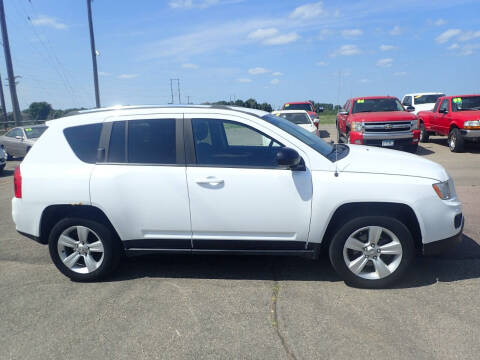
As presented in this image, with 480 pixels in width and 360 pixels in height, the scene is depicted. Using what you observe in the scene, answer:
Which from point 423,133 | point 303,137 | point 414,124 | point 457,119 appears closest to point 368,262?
point 303,137

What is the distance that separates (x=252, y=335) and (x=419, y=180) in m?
2.09

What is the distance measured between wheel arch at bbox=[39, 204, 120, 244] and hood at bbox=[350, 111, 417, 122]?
9639 mm

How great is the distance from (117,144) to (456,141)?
12.1m

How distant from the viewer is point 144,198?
4020 mm

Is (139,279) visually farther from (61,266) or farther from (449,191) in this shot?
(449,191)

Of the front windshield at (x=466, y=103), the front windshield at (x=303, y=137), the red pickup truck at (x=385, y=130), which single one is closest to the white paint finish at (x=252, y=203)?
the front windshield at (x=303, y=137)

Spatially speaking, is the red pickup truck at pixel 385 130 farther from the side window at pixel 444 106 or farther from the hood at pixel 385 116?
the side window at pixel 444 106

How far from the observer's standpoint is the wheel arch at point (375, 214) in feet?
12.6

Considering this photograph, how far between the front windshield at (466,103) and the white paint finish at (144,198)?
12.4 metres

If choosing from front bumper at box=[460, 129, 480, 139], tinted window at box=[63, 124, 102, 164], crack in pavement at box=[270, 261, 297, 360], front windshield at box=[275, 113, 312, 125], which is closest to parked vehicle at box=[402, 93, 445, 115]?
front bumper at box=[460, 129, 480, 139]

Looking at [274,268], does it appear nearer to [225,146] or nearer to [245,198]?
[245,198]

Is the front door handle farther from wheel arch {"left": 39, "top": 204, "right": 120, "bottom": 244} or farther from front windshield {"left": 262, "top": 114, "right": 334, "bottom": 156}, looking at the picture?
wheel arch {"left": 39, "top": 204, "right": 120, "bottom": 244}

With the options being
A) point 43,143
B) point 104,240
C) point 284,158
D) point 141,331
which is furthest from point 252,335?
point 43,143

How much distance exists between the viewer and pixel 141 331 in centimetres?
336
